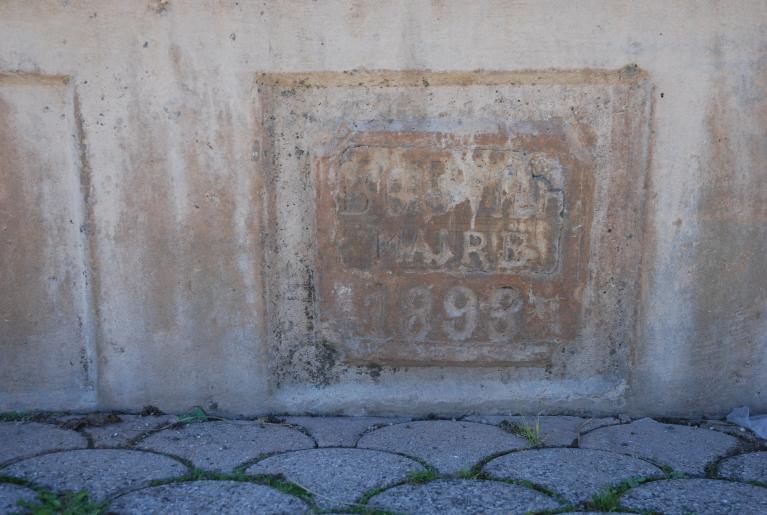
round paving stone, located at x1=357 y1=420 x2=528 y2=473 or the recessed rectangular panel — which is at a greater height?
the recessed rectangular panel

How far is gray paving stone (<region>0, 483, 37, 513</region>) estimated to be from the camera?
1.63 m

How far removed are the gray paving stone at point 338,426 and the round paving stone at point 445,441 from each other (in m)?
0.04

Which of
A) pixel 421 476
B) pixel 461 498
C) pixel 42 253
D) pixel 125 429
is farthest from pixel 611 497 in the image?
pixel 42 253

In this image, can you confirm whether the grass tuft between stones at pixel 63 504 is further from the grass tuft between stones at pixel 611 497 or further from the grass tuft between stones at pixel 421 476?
the grass tuft between stones at pixel 611 497

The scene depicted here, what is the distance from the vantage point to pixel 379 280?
7.53 feet

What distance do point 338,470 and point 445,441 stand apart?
379 mm

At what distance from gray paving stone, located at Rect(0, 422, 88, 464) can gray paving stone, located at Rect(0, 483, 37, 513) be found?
0.22 metres

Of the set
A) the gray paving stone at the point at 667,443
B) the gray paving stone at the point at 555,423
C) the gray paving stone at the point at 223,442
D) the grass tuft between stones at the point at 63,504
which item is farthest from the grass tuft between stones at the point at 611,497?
the grass tuft between stones at the point at 63,504

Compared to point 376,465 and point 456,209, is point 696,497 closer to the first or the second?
point 376,465

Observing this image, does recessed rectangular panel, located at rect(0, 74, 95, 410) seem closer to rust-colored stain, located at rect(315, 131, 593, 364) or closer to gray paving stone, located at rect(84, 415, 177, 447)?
gray paving stone, located at rect(84, 415, 177, 447)

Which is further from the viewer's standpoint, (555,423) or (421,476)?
(555,423)

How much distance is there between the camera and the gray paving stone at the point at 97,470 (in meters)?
1.78

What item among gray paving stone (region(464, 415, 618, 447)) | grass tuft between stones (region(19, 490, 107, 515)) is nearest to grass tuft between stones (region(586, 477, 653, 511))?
gray paving stone (region(464, 415, 618, 447))

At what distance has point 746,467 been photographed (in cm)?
193
